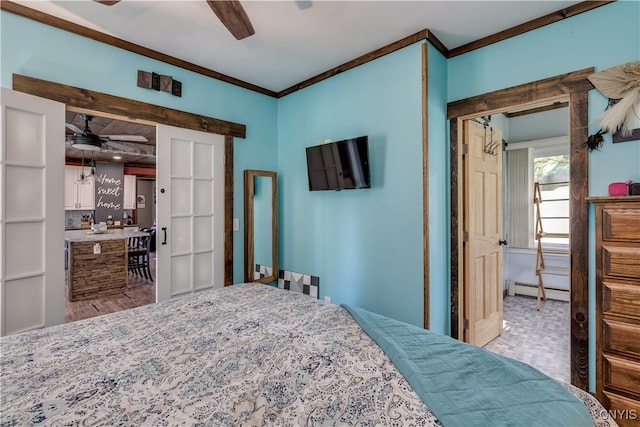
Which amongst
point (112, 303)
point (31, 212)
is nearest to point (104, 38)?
point (31, 212)

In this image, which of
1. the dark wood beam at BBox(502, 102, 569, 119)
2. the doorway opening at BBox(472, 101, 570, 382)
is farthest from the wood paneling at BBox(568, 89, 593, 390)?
the dark wood beam at BBox(502, 102, 569, 119)

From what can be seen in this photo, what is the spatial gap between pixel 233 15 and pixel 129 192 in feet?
26.3

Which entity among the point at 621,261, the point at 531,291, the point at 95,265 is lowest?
the point at 531,291

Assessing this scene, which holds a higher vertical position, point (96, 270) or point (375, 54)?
point (375, 54)

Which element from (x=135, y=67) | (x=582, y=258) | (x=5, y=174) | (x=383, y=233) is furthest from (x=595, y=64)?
(x=5, y=174)

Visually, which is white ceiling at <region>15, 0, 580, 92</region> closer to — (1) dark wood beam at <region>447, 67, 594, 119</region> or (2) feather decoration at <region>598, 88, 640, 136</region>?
(1) dark wood beam at <region>447, 67, 594, 119</region>

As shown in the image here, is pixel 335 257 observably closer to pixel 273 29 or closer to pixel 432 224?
pixel 432 224

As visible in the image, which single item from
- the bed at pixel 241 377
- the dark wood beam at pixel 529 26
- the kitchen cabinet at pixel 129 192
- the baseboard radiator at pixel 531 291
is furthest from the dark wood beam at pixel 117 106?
the kitchen cabinet at pixel 129 192

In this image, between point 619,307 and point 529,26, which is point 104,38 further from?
point 619,307

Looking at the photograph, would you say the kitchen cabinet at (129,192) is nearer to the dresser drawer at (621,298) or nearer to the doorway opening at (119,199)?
the doorway opening at (119,199)

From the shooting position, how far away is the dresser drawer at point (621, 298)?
1668mm

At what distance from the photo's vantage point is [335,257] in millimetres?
3121

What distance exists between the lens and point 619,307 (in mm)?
1716

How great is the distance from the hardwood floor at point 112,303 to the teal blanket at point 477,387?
13.2 feet
